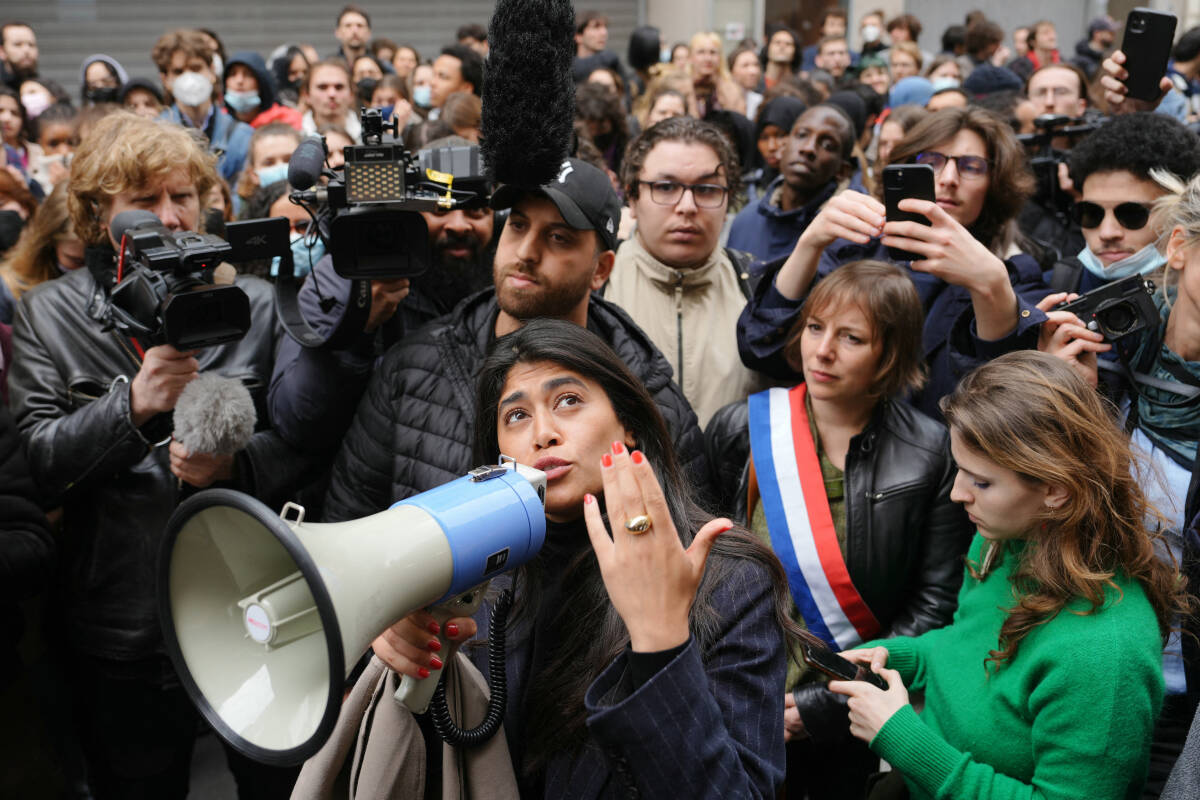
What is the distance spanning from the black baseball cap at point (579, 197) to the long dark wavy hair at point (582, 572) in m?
0.65

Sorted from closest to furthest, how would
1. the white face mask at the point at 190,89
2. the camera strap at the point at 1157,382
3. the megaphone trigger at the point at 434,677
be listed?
the megaphone trigger at the point at 434,677, the camera strap at the point at 1157,382, the white face mask at the point at 190,89

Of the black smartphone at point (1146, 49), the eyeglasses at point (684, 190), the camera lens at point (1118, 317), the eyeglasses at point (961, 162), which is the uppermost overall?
the black smartphone at point (1146, 49)

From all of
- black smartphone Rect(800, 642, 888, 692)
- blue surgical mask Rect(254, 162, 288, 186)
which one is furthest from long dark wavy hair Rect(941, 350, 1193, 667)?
blue surgical mask Rect(254, 162, 288, 186)

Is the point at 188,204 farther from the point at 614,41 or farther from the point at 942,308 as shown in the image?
the point at 614,41

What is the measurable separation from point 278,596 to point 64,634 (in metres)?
1.88

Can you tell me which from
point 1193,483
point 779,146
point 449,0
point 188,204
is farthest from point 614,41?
point 1193,483

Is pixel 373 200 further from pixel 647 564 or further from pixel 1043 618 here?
pixel 1043 618

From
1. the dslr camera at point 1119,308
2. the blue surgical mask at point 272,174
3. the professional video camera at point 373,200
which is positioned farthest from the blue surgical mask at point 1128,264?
the blue surgical mask at point 272,174

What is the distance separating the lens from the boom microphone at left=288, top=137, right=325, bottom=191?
2.45 m

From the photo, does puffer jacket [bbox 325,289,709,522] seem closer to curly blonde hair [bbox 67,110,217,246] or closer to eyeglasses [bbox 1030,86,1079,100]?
curly blonde hair [bbox 67,110,217,246]

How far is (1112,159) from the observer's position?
9.63 feet

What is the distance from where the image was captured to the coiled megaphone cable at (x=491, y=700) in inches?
68.8

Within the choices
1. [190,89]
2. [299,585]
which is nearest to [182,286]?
[299,585]

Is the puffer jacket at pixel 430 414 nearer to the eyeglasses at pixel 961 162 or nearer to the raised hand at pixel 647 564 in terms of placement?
the raised hand at pixel 647 564
